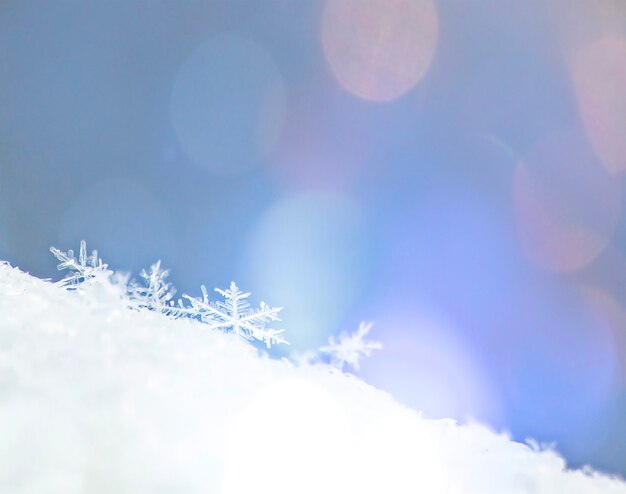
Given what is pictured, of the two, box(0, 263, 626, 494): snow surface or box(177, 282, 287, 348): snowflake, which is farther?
→ box(177, 282, 287, 348): snowflake

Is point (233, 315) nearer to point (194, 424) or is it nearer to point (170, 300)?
point (170, 300)

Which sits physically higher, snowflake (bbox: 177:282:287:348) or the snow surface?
snowflake (bbox: 177:282:287:348)

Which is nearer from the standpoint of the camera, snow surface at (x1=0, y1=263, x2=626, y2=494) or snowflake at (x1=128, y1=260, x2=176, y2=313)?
snow surface at (x1=0, y1=263, x2=626, y2=494)

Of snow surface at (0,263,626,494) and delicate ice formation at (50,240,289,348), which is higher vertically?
delicate ice formation at (50,240,289,348)

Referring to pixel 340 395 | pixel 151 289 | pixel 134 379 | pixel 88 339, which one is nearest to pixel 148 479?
pixel 134 379

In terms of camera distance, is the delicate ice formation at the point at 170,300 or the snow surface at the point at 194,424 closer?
the snow surface at the point at 194,424
